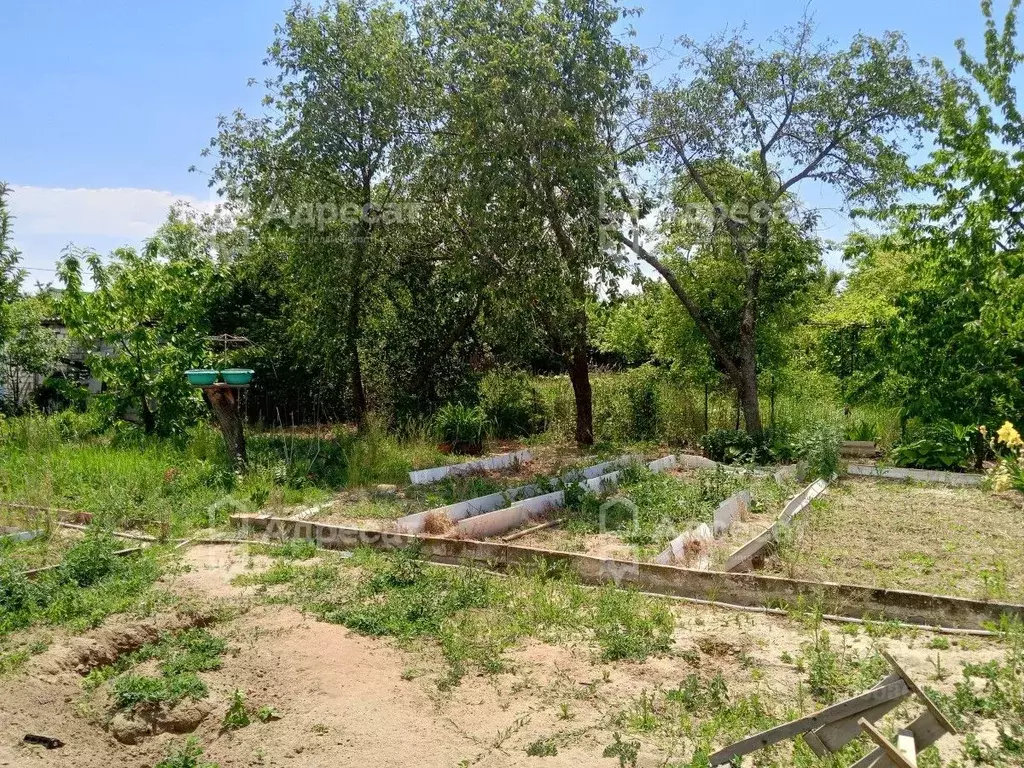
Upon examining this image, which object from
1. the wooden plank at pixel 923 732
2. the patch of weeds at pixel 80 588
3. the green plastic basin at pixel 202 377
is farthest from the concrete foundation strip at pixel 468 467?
the wooden plank at pixel 923 732

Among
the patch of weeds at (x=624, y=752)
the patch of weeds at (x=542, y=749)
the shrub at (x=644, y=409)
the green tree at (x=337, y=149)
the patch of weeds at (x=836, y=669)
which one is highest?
the green tree at (x=337, y=149)

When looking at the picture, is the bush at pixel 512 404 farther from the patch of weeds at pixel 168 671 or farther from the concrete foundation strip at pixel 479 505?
the patch of weeds at pixel 168 671

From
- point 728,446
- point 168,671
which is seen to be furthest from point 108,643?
point 728,446

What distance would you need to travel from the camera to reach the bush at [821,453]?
1023 centimetres

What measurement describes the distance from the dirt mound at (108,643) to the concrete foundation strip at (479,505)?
2522 millimetres

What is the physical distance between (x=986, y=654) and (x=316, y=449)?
8814 mm

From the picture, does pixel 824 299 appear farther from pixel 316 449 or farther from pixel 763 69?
pixel 316 449

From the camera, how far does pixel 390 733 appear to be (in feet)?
12.4

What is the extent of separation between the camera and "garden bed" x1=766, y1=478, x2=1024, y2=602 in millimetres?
6035

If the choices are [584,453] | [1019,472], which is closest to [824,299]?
[584,453]

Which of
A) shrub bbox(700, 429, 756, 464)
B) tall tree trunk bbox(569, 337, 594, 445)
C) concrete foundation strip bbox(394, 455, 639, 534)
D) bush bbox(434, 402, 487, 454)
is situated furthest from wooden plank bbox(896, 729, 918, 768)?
tall tree trunk bbox(569, 337, 594, 445)

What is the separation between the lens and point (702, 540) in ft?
22.1

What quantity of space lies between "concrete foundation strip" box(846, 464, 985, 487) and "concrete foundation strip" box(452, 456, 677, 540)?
3.61 metres

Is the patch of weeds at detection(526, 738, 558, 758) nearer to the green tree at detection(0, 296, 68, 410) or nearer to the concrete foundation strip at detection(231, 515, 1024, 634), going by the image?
the concrete foundation strip at detection(231, 515, 1024, 634)
